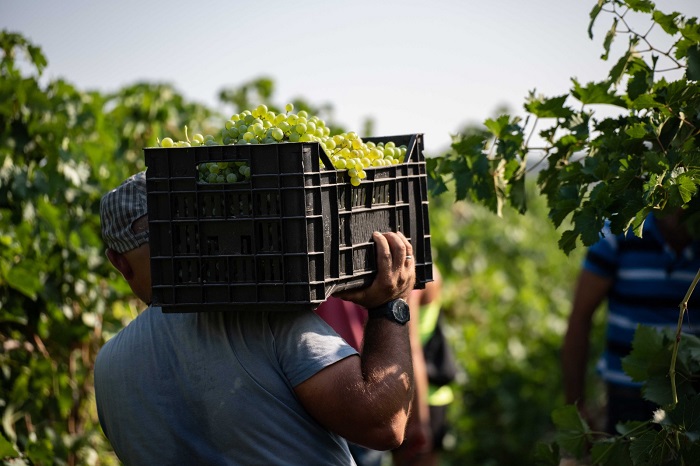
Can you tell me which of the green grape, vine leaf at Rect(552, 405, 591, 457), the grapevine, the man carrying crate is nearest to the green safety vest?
vine leaf at Rect(552, 405, 591, 457)

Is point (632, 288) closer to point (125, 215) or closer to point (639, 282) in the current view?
point (639, 282)

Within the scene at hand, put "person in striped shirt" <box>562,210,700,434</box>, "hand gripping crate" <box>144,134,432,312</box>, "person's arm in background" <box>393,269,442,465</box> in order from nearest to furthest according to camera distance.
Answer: "hand gripping crate" <box>144,134,432,312</box> < "person in striped shirt" <box>562,210,700,434</box> < "person's arm in background" <box>393,269,442,465</box>

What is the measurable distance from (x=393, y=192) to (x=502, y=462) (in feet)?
16.4

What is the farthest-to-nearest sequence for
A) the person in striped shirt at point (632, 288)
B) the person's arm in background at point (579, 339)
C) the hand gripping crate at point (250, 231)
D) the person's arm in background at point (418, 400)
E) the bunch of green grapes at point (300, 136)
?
the person's arm in background at point (418, 400)
the person's arm in background at point (579, 339)
the person in striped shirt at point (632, 288)
the bunch of green grapes at point (300, 136)
the hand gripping crate at point (250, 231)

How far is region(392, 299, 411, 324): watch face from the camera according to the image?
6.90 feet

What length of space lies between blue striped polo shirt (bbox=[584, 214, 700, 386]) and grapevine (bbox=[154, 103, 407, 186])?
1.87 m

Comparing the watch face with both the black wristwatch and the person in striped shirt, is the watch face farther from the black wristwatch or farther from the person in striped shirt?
the person in striped shirt

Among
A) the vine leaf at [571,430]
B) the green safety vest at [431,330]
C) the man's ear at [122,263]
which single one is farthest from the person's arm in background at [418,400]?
the man's ear at [122,263]

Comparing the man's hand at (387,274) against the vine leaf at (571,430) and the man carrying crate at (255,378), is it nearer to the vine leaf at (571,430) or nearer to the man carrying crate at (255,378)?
the man carrying crate at (255,378)

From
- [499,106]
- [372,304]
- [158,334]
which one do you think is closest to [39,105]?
[158,334]

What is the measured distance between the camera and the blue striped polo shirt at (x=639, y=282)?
11.7 ft

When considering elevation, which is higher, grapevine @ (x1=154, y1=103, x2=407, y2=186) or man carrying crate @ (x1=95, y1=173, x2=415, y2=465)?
grapevine @ (x1=154, y1=103, x2=407, y2=186)

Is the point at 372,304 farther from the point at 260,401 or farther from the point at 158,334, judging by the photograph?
the point at 158,334

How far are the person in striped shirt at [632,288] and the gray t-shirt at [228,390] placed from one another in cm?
189
